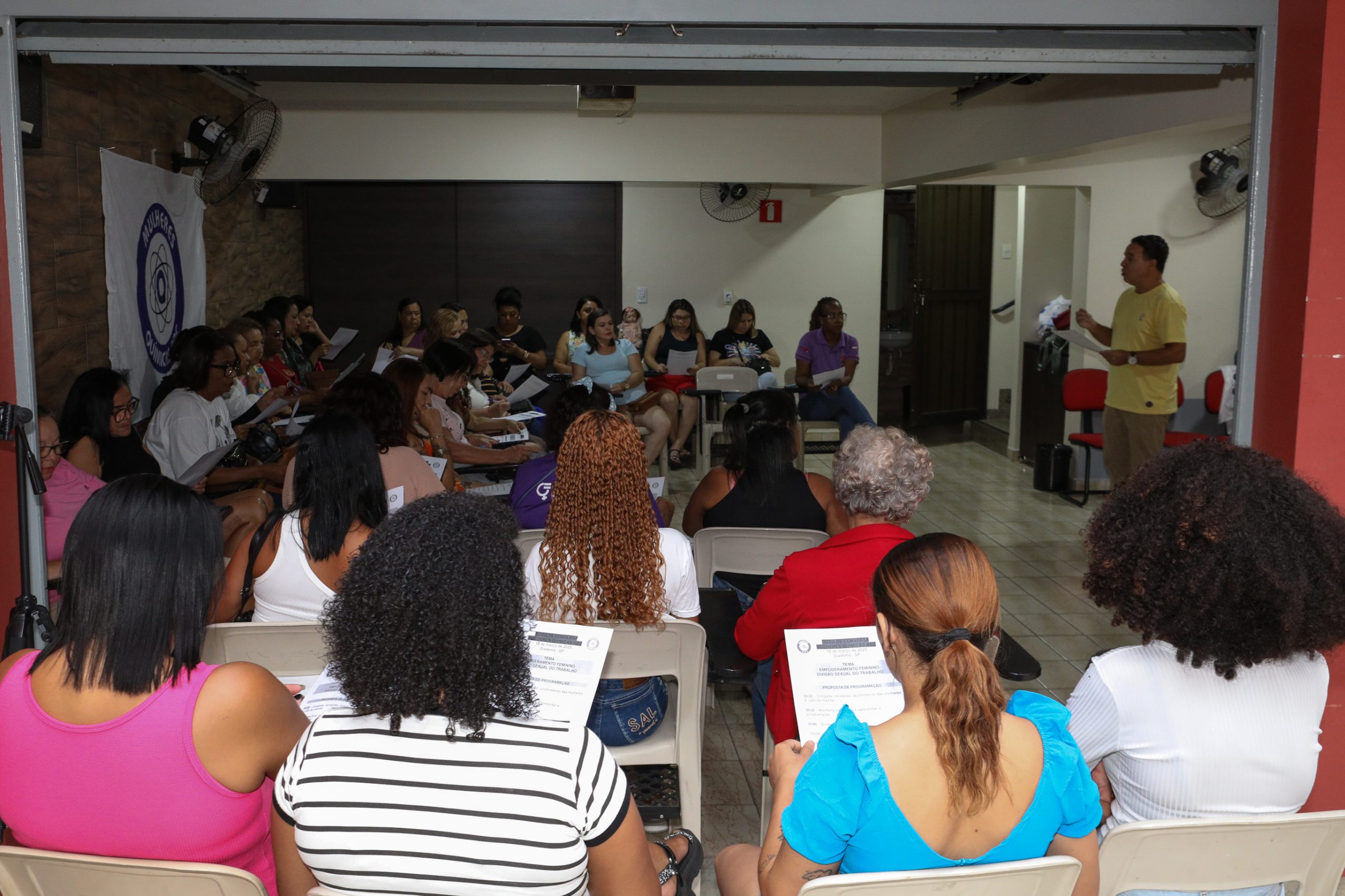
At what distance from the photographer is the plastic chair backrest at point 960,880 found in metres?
1.35

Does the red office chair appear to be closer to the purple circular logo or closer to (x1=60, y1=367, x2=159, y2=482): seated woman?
the purple circular logo

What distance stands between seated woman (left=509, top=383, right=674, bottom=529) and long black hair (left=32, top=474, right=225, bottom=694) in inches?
64.1

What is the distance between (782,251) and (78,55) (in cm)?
749

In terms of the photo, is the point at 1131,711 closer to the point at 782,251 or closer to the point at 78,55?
the point at 78,55

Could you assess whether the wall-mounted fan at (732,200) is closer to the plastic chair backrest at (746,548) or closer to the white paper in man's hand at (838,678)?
the plastic chair backrest at (746,548)

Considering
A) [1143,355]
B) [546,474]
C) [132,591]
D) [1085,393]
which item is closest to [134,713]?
[132,591]

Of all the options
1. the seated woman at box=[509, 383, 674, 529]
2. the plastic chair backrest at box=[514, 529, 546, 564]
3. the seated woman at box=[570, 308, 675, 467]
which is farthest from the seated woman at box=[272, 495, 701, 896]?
the seated woman at box=[570, 308, 675, 467]

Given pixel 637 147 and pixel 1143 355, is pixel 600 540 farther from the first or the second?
pixel 637 147

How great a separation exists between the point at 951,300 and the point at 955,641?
30.1 feet

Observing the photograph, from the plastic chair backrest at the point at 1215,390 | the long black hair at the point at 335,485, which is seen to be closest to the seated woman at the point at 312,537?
the long black hair at the point at 335,485

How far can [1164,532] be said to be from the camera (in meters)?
1.72

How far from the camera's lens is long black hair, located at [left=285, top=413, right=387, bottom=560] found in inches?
100

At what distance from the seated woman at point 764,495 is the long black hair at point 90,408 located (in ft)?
6.90

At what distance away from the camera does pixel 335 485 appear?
2582mm
